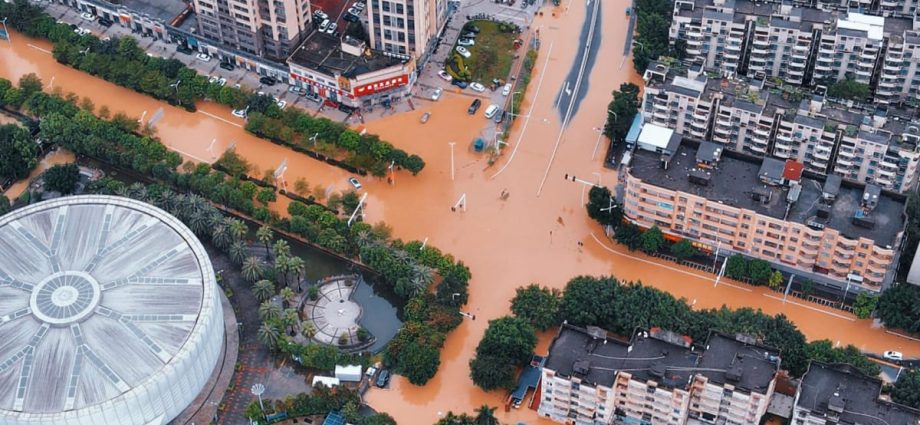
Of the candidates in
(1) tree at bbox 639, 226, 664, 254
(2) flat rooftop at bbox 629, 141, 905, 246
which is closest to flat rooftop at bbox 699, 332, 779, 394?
(2) flat rooftop at bbox 629, 141, 905, 246

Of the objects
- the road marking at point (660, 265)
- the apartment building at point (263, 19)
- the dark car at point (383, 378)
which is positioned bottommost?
the dark car at point (383, 378)

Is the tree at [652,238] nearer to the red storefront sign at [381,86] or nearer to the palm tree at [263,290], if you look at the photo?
the red storefront sign at [381,86]

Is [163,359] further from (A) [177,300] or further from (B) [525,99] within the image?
(B) [525,99]

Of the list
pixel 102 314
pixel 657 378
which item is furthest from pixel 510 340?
pixel 102 314

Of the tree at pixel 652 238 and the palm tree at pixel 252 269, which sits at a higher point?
the tree at pixel 652 238

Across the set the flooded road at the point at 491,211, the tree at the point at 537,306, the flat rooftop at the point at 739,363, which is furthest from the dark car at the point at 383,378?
the flat rooftop at the point at 739,363

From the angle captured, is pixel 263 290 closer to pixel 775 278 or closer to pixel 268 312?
pixel 268 312

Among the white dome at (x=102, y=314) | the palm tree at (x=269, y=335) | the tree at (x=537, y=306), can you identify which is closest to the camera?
the white dome at (x=102, y=314)
